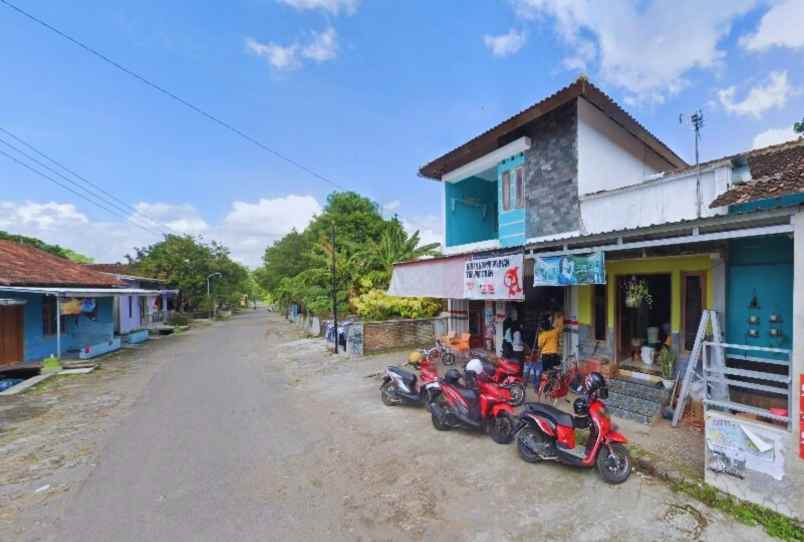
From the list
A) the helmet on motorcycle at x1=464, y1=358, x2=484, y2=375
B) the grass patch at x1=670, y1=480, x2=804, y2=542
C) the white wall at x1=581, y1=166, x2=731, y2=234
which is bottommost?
the grass patch at x1=670, y1=480, x2=804, y2=542

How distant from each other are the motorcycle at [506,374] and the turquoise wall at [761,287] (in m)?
3.54

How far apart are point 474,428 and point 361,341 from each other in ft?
23.0

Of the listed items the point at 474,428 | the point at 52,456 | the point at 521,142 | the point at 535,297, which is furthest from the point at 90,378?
the point at 521,142

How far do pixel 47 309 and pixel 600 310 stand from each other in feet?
62.8

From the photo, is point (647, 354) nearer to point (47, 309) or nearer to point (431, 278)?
point (431, 278)

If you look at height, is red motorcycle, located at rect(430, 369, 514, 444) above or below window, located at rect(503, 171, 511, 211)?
below

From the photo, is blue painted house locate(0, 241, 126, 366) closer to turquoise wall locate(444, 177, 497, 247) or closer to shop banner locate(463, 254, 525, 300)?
turquoise wall locate(444, 177, 497, 247)

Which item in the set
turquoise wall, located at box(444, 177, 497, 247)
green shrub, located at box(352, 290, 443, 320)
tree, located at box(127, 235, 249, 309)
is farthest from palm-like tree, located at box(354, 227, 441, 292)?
tree, located at box(127, 235, 249, 309)

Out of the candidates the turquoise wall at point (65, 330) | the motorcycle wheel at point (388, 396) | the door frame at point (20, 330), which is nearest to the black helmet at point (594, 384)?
the motorcycle wheel at point (388, 396)

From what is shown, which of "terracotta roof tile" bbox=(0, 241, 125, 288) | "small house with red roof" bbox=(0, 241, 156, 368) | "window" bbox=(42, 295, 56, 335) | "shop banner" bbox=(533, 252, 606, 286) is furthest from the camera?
"window" bbox=(42, 295, 56, 335)

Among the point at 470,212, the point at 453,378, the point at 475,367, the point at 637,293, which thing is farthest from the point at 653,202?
the point at 470,212

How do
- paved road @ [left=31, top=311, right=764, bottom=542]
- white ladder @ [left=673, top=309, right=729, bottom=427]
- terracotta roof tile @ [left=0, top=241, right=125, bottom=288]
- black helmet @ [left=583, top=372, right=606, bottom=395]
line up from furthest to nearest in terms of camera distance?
1. terracotta roof tile @ [left=0, top=241, right=125, bottom=288]
2. white ladder @ [left=673, top=309, right=729, bottom=427]
3. black helmet @ [left=583, top=372, right=606, bottom=395]
4. paved road @ [left=31, top=311, right=764, bottom=542]

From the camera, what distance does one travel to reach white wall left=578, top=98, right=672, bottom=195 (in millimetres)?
7445

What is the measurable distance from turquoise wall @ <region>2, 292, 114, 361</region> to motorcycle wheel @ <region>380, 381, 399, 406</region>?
13.8m
